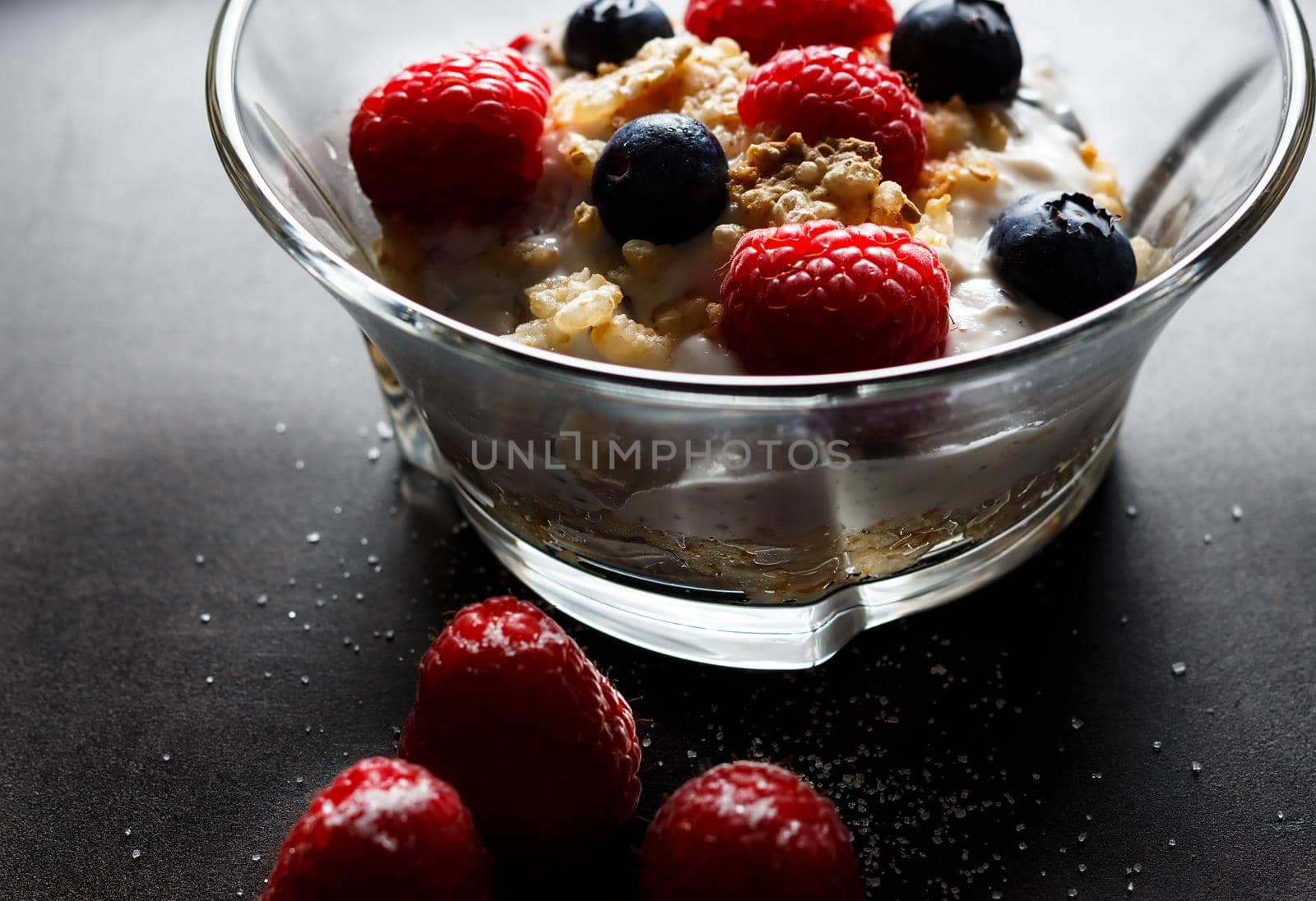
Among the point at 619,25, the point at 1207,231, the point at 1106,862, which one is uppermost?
the point at 619,25

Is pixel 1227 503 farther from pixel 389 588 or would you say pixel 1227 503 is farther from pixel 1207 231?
pixel 389 588

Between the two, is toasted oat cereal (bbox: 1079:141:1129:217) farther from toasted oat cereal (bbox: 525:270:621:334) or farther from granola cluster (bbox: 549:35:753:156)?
toasted oat cereal (bbox: 525:270:621:334)

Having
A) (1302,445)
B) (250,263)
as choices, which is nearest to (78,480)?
(250,263)

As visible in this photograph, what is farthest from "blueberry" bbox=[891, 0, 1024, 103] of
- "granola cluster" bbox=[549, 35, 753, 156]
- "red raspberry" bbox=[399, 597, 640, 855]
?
"red raspberry" bbox=[399, 597, 640, 855]

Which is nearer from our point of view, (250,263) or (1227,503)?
(1227,503)

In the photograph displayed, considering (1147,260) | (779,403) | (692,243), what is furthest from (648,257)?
(1147,260)
